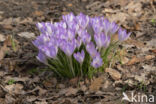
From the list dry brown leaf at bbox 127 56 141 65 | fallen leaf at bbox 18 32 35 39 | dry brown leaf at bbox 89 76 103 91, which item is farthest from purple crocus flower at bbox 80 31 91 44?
fallen leaf at bbox 18 32 35 39

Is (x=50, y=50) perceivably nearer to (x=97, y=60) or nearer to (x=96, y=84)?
(x=97, y=60)

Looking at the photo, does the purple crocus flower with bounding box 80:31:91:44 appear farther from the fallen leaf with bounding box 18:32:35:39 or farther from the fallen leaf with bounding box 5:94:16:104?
the fallen leaf with bounding box 18:32:35:39

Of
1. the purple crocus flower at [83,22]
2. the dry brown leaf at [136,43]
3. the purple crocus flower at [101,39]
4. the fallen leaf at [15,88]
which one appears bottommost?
the fallen leaf at [15,88]

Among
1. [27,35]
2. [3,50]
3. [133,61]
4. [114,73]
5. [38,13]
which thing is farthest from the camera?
[38,13]

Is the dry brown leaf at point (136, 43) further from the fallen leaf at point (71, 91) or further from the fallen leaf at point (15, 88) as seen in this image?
the fallen leaf at point (15, 88)

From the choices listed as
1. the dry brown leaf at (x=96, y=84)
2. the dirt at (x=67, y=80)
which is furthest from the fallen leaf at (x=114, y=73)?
the dry brown leaf at (x=96, y=84)

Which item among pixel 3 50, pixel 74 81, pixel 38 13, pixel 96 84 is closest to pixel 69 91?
pixel 74 81
